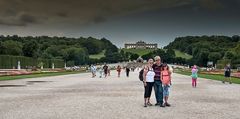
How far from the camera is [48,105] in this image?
51.1 feet

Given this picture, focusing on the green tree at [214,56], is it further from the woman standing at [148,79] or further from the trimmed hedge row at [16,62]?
the woman standing at [148,79]

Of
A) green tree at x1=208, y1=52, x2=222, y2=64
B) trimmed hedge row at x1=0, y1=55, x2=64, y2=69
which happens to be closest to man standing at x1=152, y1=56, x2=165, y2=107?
trimmed hedge row at x1=0, y1=55, x2=64, y2=69

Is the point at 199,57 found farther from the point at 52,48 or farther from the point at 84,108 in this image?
the point at 84,108

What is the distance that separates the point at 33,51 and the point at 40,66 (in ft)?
74.7

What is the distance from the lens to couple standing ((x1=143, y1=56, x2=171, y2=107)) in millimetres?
15633

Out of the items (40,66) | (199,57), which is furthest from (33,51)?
(199,57)

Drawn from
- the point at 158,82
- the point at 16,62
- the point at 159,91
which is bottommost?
the point at 159,91

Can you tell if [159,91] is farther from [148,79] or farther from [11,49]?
[11,49]

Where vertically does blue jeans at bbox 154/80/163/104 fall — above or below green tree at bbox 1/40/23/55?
below

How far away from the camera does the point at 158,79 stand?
51.9 ft

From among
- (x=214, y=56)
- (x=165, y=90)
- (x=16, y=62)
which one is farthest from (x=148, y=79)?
(x=214, y=56)

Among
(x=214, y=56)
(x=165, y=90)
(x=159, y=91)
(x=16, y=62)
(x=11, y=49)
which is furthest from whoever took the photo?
(x=214, y=56)

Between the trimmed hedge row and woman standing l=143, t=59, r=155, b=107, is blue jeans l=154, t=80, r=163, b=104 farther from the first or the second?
the trimmed hedge row

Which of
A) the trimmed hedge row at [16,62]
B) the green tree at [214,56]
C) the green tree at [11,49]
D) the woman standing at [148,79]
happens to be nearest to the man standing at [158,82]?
the woman standing at [148,79]
